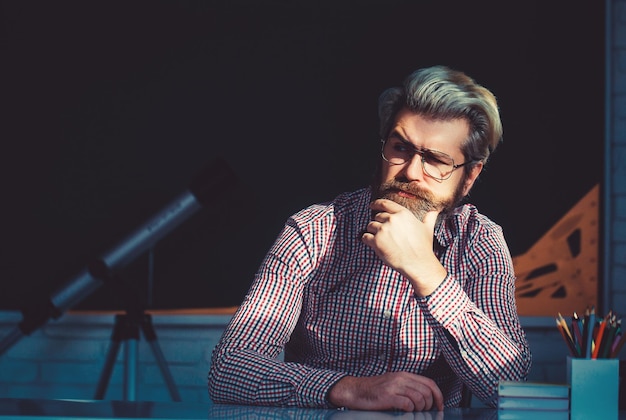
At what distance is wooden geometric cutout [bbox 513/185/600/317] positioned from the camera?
105 inches

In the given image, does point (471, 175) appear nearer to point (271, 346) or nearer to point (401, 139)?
point (401, 139)

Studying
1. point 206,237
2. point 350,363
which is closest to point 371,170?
point 206,237

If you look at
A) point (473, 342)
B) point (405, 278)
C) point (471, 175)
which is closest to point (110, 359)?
point (405, 278)

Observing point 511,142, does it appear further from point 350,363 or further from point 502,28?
point 350,363

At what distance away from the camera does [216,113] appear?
110 inches

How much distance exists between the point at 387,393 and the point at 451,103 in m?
0.68

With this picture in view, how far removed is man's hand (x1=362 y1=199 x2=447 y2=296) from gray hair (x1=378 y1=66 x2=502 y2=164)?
306 mm

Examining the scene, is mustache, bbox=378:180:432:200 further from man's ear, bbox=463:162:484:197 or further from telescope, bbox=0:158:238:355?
telescope, bbox=0:158:238:355

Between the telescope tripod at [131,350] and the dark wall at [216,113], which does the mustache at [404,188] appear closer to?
the dark wall at [216,113]

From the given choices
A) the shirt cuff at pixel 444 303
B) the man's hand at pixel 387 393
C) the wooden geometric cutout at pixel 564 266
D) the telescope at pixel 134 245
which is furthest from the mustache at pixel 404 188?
the wooden geometric cutout at pixel 564 266

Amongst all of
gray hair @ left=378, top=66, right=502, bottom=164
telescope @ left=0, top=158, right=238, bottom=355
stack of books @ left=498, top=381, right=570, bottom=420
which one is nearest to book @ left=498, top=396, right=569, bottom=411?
stack of books @ left=498, top=381, right=570, bottom=420

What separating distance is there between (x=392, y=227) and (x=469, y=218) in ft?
1.29

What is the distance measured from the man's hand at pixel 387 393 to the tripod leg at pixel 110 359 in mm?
1381

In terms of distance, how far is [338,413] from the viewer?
1.16m
